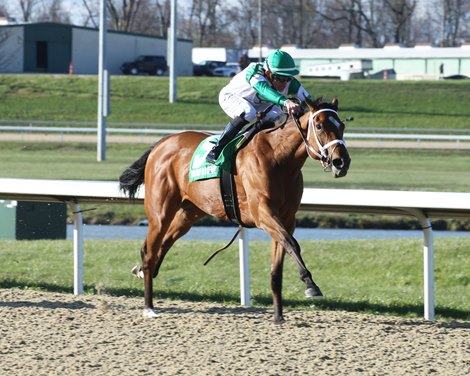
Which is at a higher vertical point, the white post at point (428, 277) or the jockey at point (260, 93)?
the jockey at point (260, 93)

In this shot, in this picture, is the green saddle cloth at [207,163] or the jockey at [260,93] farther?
the green saddle cloth at [207,163]

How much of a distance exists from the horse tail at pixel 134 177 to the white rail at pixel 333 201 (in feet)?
0.65

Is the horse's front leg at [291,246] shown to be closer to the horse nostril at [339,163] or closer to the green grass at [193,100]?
the horse nostril at [339,163]

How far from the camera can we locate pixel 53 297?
7.63 metres

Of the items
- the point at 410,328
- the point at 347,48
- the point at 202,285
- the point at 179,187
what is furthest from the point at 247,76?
the point at 347,48

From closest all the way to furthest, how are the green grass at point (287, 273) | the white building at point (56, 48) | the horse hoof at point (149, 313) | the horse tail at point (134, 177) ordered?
the horse hoof at point (149, 313) → the horse tail at point (134, 177) → the green grass at point (287, 273) → the white building at point (56, 48)

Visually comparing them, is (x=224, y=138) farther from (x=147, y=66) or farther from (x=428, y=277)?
(x=147, y=66)

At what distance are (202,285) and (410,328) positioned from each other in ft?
8.37

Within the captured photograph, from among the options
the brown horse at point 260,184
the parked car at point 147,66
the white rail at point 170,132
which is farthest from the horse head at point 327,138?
the parked car at point 147,66

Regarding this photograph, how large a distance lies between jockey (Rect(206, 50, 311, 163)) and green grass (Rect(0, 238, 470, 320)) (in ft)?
4.80

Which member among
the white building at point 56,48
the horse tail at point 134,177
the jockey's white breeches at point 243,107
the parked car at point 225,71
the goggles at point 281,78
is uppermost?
the white building at point 56,48

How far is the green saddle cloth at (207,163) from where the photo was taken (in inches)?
269

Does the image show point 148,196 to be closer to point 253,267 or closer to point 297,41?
point 253,267

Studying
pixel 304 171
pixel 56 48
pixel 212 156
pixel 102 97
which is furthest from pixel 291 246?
pixel 56 48
